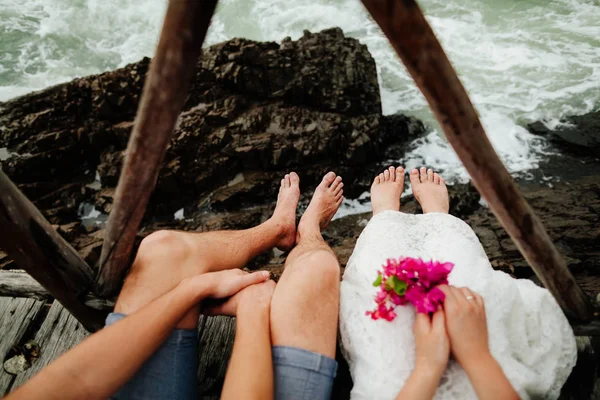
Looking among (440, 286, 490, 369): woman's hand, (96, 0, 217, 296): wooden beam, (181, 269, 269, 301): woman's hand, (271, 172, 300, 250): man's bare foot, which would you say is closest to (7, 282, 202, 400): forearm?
(181, 269, 269, 301): woman's hand

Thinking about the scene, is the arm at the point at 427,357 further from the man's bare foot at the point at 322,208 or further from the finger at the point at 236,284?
the man's bare foot at the point at 322,208

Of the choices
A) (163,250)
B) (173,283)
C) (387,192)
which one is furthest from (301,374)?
(387,192)

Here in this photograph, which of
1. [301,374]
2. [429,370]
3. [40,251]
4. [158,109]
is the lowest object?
[301,374]

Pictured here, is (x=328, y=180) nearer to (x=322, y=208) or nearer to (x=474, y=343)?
(x=322, y=208)

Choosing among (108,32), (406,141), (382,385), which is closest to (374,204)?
(382,385)

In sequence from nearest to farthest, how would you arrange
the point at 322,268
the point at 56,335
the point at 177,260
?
the point at 322,268, the point at 177,260, the point at 56,335

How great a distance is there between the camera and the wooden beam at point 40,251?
5.29ft

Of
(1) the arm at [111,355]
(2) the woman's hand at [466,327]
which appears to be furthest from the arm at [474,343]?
(1) the arm at [111,355]

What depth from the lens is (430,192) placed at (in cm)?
308

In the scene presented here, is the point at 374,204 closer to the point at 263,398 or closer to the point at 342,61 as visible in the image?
the point at 263,398

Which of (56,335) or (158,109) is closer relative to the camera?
(158,109)

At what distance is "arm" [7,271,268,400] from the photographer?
4.62 ft

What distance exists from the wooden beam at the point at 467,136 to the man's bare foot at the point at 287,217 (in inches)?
66.2

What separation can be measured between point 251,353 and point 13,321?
1929 mm
